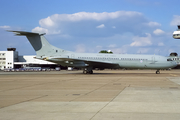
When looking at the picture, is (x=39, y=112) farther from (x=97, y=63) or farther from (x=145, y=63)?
(x=145, y=63)

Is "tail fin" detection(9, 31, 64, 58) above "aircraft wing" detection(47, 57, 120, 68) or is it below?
A: above

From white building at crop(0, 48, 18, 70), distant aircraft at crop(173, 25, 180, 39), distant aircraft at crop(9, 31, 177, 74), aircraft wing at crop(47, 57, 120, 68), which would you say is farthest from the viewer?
white building at crop(0, 48, 18, 70)

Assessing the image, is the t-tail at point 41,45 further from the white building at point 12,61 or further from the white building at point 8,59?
the white building at point 8,59

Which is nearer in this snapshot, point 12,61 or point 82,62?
point 82,62

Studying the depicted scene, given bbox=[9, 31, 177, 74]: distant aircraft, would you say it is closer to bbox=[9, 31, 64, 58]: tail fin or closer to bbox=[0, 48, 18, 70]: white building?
bbox=[9, 31, 64, 58]: tail fin

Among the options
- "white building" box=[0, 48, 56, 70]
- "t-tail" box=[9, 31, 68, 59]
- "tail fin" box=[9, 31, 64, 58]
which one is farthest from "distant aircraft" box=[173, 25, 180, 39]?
"tail fin" box=[9, 31, 64, 58]

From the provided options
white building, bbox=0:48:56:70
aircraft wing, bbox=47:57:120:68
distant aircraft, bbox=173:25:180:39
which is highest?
distant aircraft, bbox=173:25:180:39

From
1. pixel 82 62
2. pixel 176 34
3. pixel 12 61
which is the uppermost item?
pixel 176 34

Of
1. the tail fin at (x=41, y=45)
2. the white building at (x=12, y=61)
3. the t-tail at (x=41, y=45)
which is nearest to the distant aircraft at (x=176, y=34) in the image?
the white building at (x=12, y=61)

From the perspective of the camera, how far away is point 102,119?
7.43 metres

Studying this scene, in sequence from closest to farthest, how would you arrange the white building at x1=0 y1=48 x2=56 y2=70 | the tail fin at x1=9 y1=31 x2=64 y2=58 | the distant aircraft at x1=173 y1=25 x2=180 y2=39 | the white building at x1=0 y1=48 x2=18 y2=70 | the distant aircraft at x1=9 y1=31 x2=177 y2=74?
1. the distant aircraft at x1=9 y1=31 x2=177 y2=74
2. the tail fin at x1=9 y1=31 x2=64 y2=58
3. the distant aircraft at x1=173 y1=25 x2=180 y2=39
4. the white building at x1=0 y1=48 x2=56 y2=70
5. the white building at x1=0 y1=48 x2=18 y2=70

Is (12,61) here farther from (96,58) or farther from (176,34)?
(176,34)

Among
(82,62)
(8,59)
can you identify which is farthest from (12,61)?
(82,62)

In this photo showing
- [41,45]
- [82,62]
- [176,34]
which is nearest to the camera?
[82,62]
